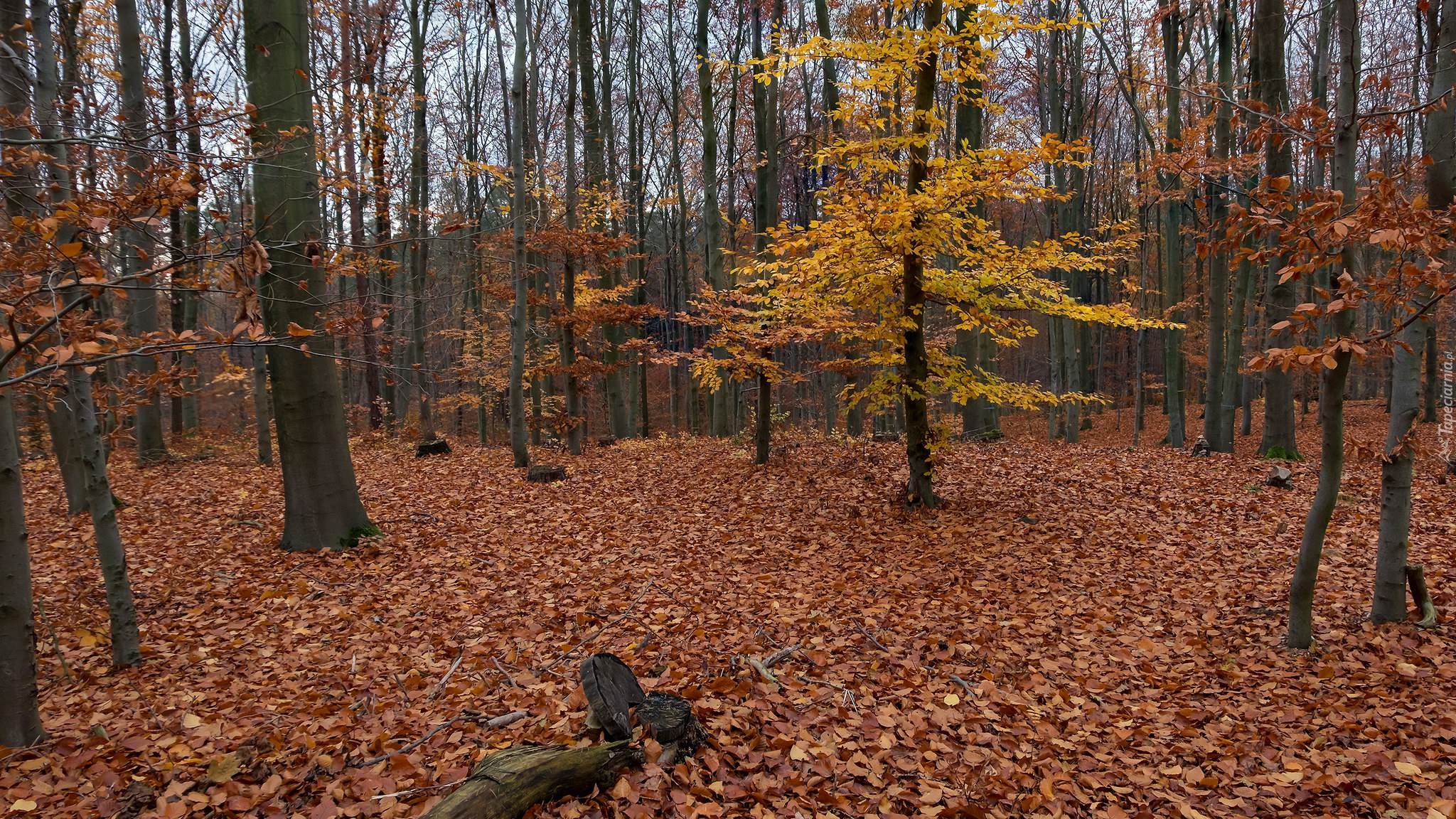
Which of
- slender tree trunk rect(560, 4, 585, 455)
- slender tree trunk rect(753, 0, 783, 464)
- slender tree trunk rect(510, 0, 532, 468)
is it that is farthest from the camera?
slender tree trunk rect(753, 0, 783, 464)

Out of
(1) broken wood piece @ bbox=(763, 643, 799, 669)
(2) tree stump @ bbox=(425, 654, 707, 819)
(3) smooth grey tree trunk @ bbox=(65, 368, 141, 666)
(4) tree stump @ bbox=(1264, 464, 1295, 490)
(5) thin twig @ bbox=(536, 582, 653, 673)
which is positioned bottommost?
(1) broken wood piece @ bbox=(763, 643, 799, 669)

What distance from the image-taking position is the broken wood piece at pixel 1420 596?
4.78 meters

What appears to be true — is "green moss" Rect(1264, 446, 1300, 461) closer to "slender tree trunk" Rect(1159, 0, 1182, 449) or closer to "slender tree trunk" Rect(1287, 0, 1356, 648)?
"slender tree trunk" Rect(1159, 0, 1182, 449)

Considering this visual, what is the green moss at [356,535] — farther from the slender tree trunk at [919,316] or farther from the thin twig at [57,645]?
the slender tree trunk at [919,316]

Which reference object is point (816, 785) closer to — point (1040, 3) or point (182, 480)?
point (182, 480)

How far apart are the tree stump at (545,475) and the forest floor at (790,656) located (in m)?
1.18

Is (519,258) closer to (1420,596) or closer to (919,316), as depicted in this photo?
(919,316)

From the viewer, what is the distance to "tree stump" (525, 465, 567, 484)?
10422 millimetres

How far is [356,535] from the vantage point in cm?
716

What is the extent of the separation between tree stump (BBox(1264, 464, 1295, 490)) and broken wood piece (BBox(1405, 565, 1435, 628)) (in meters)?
4.35

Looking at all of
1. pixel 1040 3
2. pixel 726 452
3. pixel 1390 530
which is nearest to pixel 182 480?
pixel 726 452

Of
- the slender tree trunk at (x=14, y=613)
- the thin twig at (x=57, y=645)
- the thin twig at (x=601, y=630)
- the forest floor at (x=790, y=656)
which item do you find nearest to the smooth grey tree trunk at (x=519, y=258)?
the forest floor at (x=790, y=656)

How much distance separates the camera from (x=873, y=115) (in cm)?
747

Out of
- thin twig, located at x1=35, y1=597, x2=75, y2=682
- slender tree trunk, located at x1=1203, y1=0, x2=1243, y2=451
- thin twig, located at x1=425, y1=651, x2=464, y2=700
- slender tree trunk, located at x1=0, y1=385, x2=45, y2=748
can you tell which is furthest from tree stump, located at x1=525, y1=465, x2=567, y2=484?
slender tree trunk, located at x1=1203, y1=0, x2=1243, y2=451
